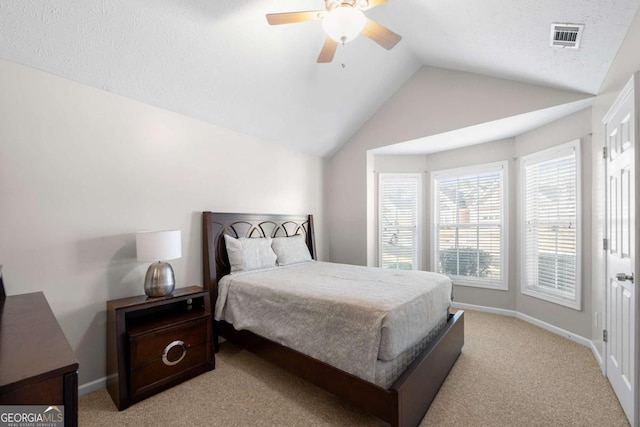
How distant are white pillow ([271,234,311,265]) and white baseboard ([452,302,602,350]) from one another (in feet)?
8.24

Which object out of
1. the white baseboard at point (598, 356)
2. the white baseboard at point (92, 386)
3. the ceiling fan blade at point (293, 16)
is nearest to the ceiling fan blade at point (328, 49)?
the ceiling fan blade at point (293, 16)

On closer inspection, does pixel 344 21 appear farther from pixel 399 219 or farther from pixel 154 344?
pixel 399 219

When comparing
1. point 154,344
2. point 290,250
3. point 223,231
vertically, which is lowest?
point 154,344

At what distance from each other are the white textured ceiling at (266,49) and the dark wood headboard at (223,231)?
107 cm

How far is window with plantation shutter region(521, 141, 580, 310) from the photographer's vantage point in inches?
121

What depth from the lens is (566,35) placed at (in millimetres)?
2072

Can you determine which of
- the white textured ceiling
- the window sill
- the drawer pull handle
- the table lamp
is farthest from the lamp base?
the window sill

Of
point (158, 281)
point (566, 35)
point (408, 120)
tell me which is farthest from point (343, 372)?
point (408, 120)

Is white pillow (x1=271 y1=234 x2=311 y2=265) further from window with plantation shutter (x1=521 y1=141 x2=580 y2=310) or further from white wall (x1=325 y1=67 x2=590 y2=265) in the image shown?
window with plantation shutter (x1=521 y1=141 x2=580 y2=310)

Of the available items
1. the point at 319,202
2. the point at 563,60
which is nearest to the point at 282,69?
the point at 319,202

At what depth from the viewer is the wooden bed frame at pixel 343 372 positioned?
1606mm

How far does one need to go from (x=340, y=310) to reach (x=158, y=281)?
1545 mm

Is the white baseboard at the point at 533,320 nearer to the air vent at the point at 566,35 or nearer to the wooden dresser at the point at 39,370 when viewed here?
the air vent at the point at 566,35

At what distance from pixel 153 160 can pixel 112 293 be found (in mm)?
1218
